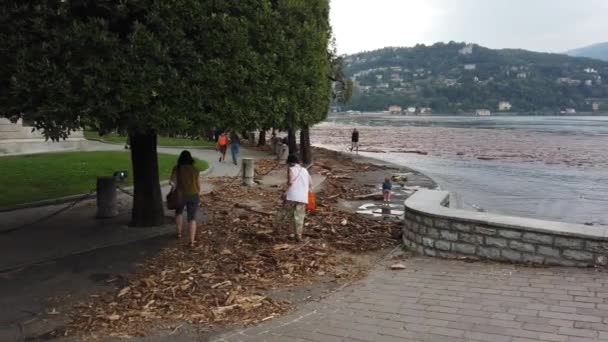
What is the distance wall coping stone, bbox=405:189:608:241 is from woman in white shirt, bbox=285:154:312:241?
179 centimetres

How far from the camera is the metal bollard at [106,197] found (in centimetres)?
1203

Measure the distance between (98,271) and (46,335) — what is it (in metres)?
2.44

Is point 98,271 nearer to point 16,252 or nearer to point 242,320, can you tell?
point 16,252

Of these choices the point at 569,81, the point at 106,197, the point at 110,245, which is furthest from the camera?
the point at 569,81

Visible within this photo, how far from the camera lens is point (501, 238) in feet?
24.6

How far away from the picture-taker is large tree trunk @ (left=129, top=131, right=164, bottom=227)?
1088cm

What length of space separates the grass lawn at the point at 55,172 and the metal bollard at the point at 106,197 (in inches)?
109

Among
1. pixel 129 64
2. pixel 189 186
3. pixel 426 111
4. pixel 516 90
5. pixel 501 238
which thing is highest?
pixel 516 90

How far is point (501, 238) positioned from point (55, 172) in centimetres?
1538

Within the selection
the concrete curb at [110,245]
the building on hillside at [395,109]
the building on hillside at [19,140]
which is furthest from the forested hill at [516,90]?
the concrete curb at [110,245]

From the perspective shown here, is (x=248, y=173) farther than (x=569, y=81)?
No

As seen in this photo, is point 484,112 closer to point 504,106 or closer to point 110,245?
point 504,106

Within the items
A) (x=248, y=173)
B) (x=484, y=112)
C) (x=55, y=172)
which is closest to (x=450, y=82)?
(x=484, y=112)

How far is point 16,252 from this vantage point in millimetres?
9320
